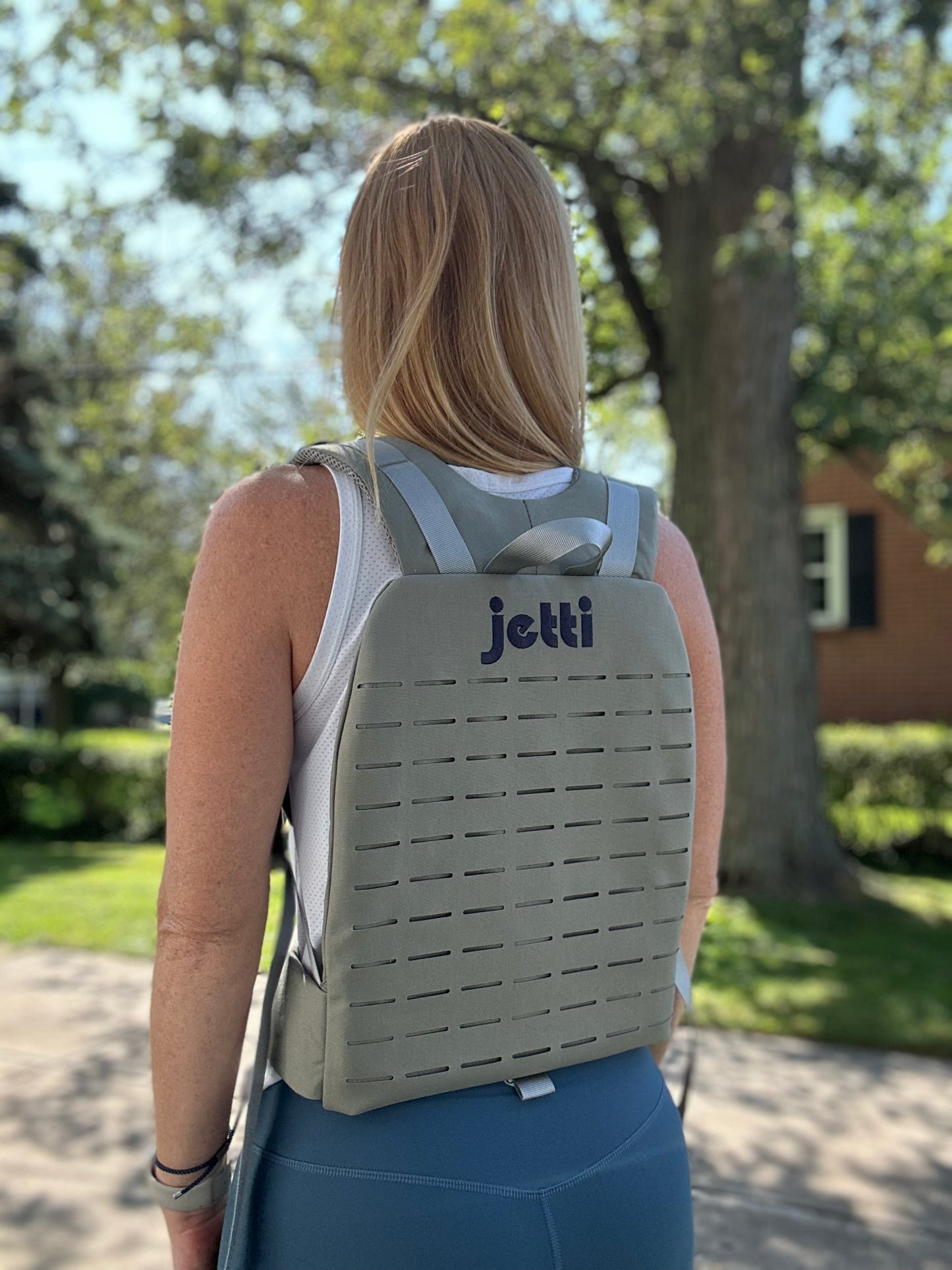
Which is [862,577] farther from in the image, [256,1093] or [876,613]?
[256,1093]

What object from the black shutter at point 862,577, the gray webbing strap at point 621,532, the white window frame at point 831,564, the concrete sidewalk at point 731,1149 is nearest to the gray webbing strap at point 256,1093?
the gray webbing strap at point 621,532

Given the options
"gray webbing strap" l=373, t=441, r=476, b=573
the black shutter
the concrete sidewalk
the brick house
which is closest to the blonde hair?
"gray webbing strap" l=373, t=441, r=476, b=573

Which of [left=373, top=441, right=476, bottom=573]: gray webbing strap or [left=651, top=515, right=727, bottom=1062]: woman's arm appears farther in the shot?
[left=651, top=515, right=727, bottom=1062]: woman's arm

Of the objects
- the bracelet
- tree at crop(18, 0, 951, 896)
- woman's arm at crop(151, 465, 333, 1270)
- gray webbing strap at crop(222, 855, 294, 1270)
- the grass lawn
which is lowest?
the grass lawn

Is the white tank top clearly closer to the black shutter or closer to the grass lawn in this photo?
the grass lawn

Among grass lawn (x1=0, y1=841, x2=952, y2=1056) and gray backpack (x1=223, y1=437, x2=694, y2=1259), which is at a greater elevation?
gray backpack (x1=223, y1=437, x2=694, y2=1259)

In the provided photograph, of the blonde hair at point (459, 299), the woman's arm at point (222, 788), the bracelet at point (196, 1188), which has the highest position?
the blonde hair at point (459, 299)

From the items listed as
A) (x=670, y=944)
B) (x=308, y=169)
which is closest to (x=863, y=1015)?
(x=670, y=944)

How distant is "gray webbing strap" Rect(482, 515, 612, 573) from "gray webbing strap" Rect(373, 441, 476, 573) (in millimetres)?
34

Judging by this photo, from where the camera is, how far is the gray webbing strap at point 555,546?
46.2 inches

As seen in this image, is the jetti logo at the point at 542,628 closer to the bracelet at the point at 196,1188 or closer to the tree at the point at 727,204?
the bracelet at the point at 196,1188

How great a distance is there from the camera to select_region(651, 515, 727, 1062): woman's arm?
1424 mm

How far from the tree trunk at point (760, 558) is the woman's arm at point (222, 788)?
6.80 meters

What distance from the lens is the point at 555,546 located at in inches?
46.6
